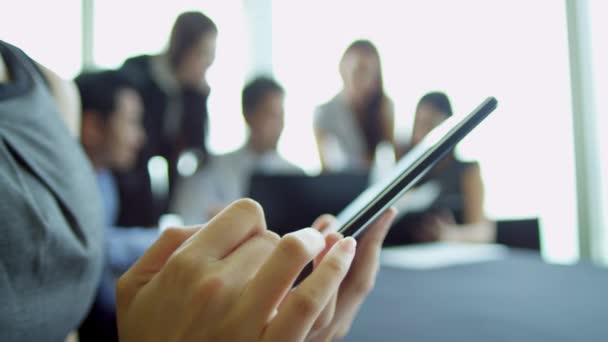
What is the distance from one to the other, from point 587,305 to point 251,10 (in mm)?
2731

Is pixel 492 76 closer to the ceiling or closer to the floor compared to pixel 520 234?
closer to the ceiling

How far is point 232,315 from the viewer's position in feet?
0.80

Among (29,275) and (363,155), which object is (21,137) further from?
Answer: (363,155)

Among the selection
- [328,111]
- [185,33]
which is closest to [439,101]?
[328,111]

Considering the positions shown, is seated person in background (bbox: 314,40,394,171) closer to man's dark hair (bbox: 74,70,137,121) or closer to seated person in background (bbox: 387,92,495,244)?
seated person in background (bbox: 387,92,495,244)

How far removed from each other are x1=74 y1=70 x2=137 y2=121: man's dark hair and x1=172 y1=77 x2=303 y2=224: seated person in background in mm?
490

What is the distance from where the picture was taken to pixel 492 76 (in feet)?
8.91

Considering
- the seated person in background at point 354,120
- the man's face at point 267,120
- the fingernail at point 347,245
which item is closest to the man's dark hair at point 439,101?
the seated person in background at point 354,120

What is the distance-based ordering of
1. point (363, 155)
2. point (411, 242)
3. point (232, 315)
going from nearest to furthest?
point (232, 315) → point (411, 242) → point (363, 155)

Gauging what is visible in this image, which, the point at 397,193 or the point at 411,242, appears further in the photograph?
the point at 411,242

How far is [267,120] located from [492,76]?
164 cm

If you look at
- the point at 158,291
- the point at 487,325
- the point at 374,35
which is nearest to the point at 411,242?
the point at 487,325

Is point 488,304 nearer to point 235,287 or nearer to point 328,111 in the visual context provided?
point 235,287

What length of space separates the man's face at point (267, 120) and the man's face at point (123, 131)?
47cm
